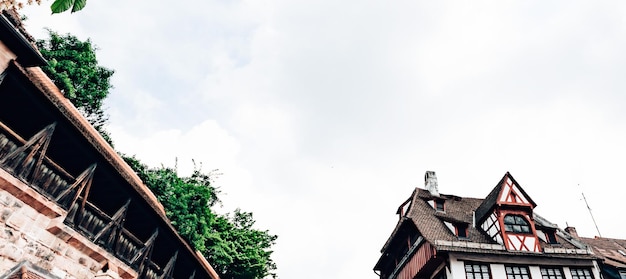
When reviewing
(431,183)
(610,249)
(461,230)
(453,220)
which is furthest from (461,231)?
(610,249)

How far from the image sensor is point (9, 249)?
7.77 m

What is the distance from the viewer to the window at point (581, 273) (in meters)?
20.1

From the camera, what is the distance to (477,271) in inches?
755

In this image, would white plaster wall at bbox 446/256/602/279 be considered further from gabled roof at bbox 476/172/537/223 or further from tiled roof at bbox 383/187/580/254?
gabled roof at bbox 476/172/537/223

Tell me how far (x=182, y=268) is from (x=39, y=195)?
24.3ft

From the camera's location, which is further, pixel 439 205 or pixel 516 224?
pixel 439 205

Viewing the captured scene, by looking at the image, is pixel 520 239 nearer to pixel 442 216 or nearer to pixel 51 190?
pixel 442 216

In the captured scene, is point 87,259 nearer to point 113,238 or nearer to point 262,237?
point 113,238

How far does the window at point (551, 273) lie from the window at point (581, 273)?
2.25 feet

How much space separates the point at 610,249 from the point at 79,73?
34256 millimetres

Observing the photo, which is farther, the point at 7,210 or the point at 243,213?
the point at 243,213

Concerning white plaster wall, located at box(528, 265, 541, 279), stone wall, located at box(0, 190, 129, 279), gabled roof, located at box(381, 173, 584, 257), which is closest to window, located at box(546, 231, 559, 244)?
gabled roof, located at box(381, 173, 584, 257)

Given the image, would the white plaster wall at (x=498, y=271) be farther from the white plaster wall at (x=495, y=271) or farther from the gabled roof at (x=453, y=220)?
the gabled roof at (x=453, y=220)

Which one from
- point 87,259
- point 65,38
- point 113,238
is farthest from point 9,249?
point 65,38
